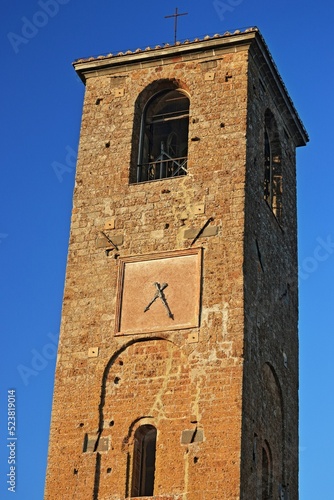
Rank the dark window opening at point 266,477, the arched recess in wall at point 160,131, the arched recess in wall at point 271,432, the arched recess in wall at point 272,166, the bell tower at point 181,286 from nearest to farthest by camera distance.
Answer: the bell tower at point 181,286
the dark window opening at point 266,477
the arched recess in wall at point 271,432
the arched recess in wall at point 160,131
the arched recess in wall at point 272,166

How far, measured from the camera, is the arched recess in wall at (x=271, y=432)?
84.1 feet

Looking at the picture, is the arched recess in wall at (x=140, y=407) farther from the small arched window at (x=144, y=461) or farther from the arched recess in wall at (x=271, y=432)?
the arched recess in wall at (x=271, y=432)

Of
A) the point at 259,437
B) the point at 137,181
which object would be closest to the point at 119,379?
the point at 259,437

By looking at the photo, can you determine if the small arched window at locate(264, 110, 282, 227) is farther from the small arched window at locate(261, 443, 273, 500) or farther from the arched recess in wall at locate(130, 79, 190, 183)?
the small arched window at locate(261, 443, 273, 500)

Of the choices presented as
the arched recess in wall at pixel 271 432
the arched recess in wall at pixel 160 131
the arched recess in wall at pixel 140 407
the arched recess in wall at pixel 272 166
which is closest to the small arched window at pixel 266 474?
the arched recess in wall at pixel 271 432

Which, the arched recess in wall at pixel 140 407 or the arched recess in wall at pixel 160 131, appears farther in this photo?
the arched recess in wall at pixel 160 131

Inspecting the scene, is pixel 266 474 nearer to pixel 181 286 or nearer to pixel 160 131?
pixel 181 286

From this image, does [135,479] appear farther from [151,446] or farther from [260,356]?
[260,356]

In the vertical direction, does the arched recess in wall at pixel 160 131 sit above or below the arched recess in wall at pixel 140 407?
above

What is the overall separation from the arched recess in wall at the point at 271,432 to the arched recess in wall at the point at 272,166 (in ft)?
13.8

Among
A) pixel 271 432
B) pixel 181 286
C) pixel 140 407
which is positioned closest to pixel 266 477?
pixel 271 432

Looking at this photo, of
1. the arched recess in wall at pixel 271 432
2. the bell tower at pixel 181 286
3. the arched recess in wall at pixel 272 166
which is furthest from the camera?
the arched recess in wall at pixel 272 166

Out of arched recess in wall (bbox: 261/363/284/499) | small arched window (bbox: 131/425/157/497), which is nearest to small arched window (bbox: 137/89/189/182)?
arched recess in wall (bbox: 261/363/284/499)

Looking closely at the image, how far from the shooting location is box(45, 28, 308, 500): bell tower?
24547 mm
